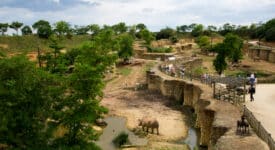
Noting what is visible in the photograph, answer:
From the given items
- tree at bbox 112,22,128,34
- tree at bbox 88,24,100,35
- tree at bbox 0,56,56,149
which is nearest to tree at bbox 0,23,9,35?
tree at bbox 88,24,100,35

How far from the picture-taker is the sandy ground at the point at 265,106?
72.2 feet

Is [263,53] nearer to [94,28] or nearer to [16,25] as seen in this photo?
[94,28]

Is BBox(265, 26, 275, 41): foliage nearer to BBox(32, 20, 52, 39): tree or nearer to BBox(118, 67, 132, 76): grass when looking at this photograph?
BBox(118, 67, 132, 76): grass

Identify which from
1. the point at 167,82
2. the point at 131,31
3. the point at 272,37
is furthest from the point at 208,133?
the point at 131,31

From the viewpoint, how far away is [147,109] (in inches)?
1537

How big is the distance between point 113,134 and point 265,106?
12792 millimetres

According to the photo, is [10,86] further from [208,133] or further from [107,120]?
[107,120]

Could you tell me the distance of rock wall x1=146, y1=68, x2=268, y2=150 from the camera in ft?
59.6

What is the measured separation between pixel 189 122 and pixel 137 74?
2823cm

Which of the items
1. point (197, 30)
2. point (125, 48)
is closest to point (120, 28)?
point (197, 30)

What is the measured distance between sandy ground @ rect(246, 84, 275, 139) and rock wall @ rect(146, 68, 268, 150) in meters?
1.46

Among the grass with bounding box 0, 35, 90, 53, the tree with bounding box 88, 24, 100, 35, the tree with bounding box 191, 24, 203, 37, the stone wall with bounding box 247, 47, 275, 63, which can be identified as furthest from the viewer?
the tree with bounding box 191, 24, 203, 37

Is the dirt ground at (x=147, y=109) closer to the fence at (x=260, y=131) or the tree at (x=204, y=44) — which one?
the fence at (x=260, y=131)

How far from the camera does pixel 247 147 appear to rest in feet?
56.6
